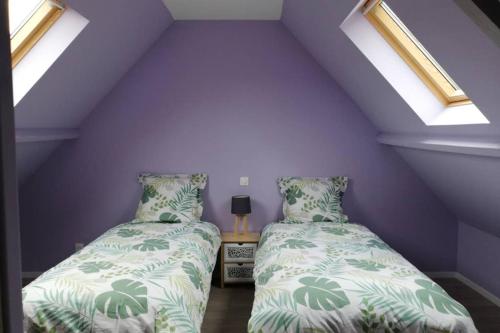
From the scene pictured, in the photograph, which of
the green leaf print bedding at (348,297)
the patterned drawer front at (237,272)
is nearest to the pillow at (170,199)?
the patterned drawer front at (237,272)

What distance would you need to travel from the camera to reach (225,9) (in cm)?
336

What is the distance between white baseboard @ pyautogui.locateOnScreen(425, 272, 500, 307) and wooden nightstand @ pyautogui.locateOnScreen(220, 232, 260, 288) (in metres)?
1.72

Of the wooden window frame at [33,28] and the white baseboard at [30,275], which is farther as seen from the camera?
the white baseboard at [30,275]

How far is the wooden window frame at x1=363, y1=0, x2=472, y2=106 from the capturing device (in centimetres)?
263

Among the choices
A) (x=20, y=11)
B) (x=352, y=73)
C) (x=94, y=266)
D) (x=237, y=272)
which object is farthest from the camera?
(x=237, y=272)

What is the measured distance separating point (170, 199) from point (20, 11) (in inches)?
69.9

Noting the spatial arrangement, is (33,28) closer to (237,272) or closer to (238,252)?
(238,252)

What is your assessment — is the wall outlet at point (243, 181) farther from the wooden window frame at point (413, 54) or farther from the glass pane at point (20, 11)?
the glass pane at point (20, 11)

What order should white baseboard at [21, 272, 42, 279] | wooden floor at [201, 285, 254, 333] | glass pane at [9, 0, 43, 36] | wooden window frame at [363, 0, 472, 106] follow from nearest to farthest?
glass pane at [9, 0, 43, 36]
wooden window frame at [363, 0, 472, 106]
wooden floor at [201, 285, 254, 333]
white baseboard at [21, 272, 42, 279]

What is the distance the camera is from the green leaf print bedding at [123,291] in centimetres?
196

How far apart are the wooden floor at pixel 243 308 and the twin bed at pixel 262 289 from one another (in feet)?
1.25

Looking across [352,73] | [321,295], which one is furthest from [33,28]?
[321,295]

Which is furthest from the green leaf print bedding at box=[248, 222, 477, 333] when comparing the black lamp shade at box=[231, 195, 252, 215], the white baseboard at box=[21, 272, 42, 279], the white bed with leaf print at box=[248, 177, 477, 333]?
the white baseboard at box=[21, 272, 42, 279]

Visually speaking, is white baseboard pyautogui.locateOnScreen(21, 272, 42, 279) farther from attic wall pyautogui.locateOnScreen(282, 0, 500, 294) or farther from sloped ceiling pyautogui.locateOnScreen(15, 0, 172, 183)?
attic wall pyautogui.locateOnScreen(282, 0, 500, 294)
